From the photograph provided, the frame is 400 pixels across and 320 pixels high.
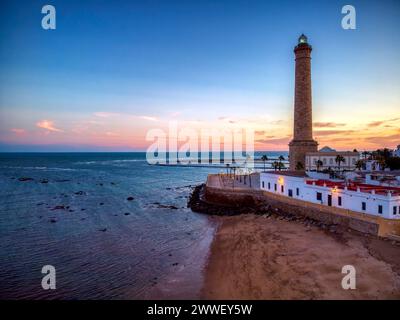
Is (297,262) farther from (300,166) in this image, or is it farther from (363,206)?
(300,166)

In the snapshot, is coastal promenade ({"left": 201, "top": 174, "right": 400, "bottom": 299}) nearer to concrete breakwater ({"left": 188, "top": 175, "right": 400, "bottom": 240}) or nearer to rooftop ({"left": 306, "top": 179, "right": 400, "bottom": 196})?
concrete breakwater ({"left": 188, "top": 175, "right": 400, "bottom": 240})

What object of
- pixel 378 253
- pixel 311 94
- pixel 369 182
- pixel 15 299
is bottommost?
pixel 15 299

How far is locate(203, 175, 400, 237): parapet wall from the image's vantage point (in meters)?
20.3

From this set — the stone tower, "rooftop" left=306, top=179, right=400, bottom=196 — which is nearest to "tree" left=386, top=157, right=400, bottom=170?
the stone tower

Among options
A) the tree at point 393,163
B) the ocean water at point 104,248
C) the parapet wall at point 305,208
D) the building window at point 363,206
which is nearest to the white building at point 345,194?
the building window at point 363,206

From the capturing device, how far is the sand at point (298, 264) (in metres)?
14.2

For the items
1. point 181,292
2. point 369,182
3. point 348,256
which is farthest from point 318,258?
point 369,182

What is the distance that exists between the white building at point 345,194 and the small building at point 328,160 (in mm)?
9855

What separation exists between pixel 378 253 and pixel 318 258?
3524 millimetres

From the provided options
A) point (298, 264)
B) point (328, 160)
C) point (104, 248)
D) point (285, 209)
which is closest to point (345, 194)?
point (285, 209)

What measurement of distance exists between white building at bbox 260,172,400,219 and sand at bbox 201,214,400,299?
2.35 metres

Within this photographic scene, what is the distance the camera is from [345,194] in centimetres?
2388
